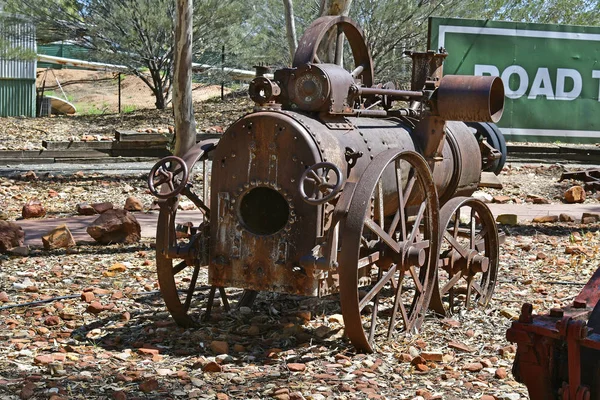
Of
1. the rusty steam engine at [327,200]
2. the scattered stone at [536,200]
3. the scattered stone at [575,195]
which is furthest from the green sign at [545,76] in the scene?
the rusty steam engine at [327,200]

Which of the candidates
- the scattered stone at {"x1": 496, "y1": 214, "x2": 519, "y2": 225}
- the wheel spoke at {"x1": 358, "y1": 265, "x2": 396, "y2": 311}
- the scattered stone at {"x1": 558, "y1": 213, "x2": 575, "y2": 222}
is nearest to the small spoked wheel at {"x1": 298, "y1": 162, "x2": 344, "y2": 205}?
the wheel spoke at {"x1": 358, "y1": 265, "x2": 396, "y2": 311}

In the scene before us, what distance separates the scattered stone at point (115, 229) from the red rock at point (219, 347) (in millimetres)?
3585

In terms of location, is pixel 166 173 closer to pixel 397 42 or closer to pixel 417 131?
pixel 417 131

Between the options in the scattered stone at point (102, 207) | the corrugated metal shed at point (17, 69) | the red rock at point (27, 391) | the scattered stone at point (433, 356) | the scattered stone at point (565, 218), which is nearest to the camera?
the red rock at point (27, 391)

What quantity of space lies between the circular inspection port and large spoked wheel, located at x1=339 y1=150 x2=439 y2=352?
56cm

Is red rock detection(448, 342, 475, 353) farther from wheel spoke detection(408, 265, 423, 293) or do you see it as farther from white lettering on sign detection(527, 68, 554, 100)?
white lettering on sign detection(527, 68, 554, 100)

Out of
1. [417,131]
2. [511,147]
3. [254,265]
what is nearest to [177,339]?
[254,265]

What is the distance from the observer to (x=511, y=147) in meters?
17.7

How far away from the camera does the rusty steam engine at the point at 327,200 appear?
536cm

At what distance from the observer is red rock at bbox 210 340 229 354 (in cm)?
547

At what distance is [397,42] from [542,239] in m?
14.1

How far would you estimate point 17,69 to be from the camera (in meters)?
30.0

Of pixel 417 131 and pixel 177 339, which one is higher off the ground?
pixel 417 131

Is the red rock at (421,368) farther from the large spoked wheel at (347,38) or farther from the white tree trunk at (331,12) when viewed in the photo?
the white tree trunk at (331,12)
